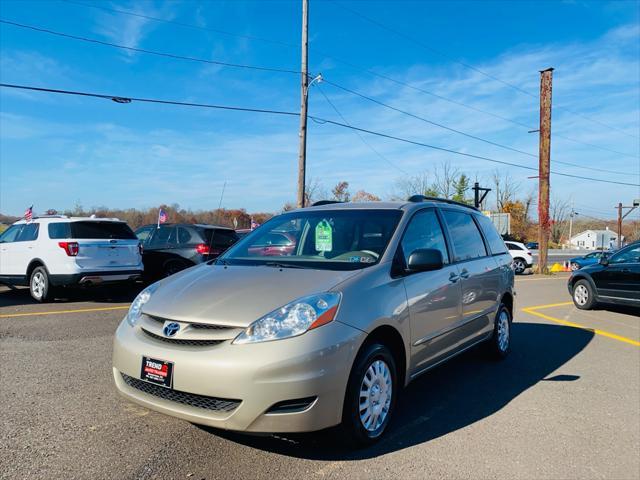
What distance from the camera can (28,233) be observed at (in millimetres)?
9672

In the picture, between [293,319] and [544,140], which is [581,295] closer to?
[293,319]

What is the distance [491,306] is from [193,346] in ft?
12.0

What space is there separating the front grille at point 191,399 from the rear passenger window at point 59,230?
7.15 metres

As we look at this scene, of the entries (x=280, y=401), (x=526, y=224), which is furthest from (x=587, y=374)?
(x=526, y=224)

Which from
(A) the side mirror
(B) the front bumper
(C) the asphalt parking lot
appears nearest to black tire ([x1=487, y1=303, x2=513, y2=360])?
(C) the asphalt parking lot

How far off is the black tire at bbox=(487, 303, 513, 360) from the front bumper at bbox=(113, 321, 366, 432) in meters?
3.21

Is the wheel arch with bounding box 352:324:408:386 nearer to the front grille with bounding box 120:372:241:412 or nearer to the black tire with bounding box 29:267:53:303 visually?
the front grille with bounding box 120:372:241:412

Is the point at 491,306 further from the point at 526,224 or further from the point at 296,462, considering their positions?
the point at 526,224

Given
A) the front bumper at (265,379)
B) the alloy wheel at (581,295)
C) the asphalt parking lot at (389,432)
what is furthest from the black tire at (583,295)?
the front bumper at (265,379)

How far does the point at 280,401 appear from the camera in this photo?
106 inches

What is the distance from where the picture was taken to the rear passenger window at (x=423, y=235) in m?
3.93

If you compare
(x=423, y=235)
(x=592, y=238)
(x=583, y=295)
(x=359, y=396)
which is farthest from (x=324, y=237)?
(x=592, y=238)

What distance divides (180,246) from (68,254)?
2.84 m

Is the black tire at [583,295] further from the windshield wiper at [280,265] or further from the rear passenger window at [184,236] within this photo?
the rear passenger window at [184,236]
